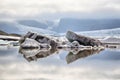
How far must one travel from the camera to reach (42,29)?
4824 mm

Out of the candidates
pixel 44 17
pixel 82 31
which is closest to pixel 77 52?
pixel 82 31

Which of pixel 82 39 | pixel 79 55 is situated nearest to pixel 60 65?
pixel 79 55

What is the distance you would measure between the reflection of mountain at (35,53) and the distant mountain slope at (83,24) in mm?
282

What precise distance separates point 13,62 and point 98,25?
111cm

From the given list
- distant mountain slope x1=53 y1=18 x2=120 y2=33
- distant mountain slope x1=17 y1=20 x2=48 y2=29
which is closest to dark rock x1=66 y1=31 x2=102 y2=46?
distant mountain slope x1=53 y1=18 x2=120 y2=33

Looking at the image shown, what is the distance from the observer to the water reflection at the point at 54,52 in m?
4.48

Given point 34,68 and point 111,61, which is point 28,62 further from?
point 111,61

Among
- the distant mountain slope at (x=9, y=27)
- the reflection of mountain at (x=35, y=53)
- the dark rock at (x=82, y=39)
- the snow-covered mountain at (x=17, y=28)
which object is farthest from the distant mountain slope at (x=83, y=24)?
the distant mountain slope at (x=9, y=27)

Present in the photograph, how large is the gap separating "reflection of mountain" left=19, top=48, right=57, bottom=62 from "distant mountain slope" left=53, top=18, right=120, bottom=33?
282mm

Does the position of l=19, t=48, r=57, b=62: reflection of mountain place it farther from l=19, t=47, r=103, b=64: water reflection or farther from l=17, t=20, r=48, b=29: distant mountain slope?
l=17, t=20, r=48, b=29: distant mountain slope

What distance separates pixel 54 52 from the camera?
4.70 metres

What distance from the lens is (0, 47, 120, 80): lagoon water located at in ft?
13.0

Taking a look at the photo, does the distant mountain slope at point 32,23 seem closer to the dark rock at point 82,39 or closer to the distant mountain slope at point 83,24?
the distant mountain slope at point 83,24

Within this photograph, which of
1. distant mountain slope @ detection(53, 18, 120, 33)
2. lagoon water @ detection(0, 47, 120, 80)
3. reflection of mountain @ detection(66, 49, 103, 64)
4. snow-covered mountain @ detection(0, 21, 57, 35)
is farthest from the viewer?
snow-covered mountain @ detection(0, 21, 57, 35)
